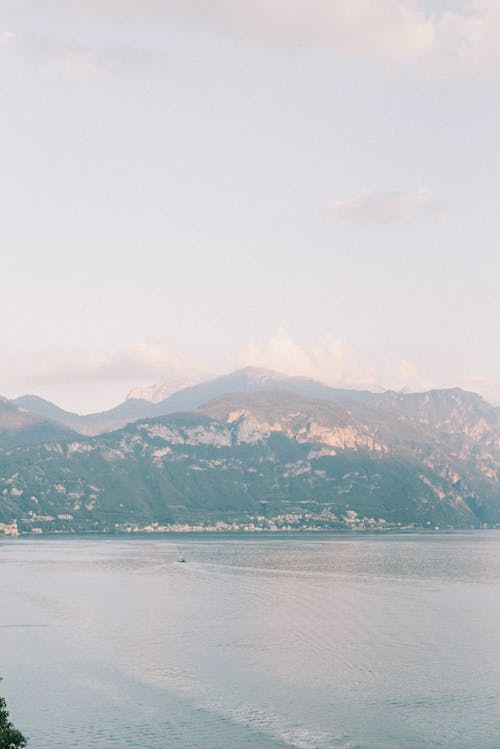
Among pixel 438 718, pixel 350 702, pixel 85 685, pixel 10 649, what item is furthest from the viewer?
pixel 10 649

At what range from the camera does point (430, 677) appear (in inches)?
5221

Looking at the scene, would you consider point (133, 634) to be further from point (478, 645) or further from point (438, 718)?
point (438, 718)

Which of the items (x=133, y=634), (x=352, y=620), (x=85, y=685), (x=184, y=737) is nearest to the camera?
(x=184, y=737)

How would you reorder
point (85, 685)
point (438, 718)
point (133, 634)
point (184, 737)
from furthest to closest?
point (133, 634) → point (85, 685) → point (438, 718) → point (184, 737)

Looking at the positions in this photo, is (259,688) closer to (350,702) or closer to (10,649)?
(350,702)

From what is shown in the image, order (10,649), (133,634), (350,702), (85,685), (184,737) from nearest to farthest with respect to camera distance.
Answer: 1. (184,737)
2. (350,702)
3. (85,685)
4. (10,649)
5. (133,634)

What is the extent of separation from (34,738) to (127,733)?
35.2 ft

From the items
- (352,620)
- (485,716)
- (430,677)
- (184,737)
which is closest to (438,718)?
(485,716)

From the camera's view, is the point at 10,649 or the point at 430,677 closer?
the point at 430,677

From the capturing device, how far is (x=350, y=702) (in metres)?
119

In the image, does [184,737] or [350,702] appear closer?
[184,737]

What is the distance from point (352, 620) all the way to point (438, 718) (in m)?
77.4

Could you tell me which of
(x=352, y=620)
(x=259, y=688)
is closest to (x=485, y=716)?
(x=259, y=688)

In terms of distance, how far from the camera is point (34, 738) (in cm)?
10325
